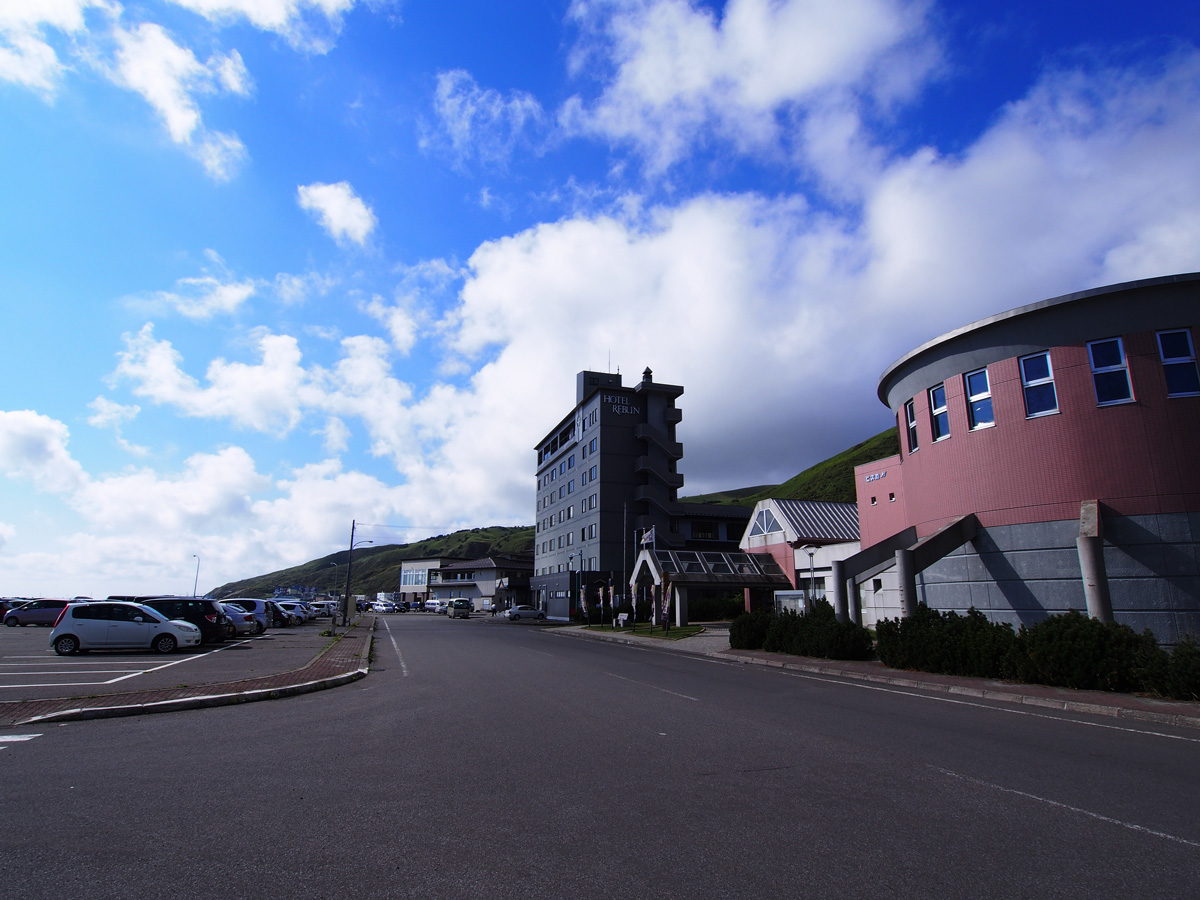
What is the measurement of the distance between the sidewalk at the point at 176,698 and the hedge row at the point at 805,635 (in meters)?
12.4

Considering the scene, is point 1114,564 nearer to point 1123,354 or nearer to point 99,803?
point 1123,354

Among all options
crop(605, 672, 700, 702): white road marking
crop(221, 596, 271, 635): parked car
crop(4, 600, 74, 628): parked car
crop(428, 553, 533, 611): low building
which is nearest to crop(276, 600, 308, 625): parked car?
crop(221, 596, 271, 635): parked car

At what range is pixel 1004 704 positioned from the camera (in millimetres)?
12211

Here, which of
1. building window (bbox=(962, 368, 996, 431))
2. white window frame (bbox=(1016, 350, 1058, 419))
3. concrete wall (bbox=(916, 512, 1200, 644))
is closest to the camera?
concrete wall (bbox=(916, 512, 1200, 644))

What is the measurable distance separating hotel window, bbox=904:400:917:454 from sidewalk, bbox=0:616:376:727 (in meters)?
17.6

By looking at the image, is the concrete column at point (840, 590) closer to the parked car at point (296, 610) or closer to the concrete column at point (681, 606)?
the concrete column at point (681, 606)

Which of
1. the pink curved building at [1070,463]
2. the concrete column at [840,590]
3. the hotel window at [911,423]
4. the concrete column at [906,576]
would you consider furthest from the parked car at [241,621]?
the hotel window at [911,423]

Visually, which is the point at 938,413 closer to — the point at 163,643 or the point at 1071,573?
the point at 1071,573

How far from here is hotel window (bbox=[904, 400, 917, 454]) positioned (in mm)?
22078

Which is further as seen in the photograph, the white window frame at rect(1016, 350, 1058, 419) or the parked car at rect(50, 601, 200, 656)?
the parked car at rect(50, 601, 200, 656)

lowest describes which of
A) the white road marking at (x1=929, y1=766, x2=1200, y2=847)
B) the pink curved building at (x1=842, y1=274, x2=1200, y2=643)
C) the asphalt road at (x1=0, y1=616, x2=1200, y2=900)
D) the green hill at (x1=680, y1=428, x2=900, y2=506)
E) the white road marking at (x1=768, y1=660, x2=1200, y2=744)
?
the white road marking at (x1=768, y1=660, x2=1200, y2=744)

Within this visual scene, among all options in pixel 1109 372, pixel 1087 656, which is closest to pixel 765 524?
pixel 1109 372

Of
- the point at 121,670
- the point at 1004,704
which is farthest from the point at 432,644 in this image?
the point at 1004,704

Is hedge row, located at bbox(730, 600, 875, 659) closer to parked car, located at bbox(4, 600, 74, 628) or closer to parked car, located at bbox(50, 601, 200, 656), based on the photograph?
parked car, located at bbox(50, 601, 200, 656)
